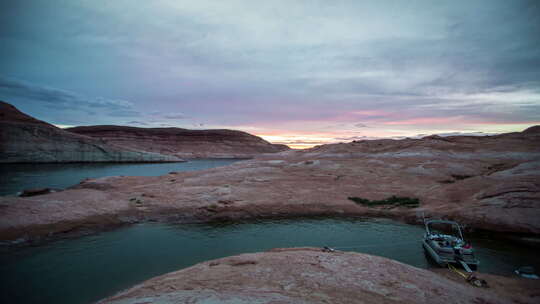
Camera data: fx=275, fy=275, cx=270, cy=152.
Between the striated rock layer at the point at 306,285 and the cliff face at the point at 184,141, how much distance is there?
138m

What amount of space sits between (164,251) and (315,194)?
18.8 m

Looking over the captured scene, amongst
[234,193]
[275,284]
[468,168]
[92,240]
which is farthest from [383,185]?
[92,240]

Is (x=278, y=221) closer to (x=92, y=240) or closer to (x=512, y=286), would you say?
(x=92, y=240)

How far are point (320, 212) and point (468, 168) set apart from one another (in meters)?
27.1

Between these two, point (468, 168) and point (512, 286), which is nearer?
point (512, 286)

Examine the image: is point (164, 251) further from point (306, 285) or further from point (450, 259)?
point (450, 259)

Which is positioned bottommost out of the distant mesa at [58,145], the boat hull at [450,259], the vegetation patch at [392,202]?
the boat hull at [450,259]

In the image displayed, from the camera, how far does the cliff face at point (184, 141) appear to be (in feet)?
477

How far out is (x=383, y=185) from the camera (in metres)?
36.3

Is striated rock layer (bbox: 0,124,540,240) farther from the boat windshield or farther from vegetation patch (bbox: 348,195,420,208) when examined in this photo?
the boat windshield

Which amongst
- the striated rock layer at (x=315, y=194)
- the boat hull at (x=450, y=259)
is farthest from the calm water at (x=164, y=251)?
the striated rock layer at (x=315, y=194)

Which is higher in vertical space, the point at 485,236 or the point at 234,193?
the point at 234,193

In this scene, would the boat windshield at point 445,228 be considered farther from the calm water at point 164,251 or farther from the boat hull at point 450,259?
the boat hull at point 450,259

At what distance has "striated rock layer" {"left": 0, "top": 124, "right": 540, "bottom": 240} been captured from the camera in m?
23.0
